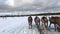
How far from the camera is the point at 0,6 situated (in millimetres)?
790

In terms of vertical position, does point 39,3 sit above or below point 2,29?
above

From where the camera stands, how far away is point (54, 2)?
0.78 m

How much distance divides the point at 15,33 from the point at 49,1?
100cm

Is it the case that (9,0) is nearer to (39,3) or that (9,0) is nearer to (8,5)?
(8,5)

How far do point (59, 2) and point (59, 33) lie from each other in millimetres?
1025

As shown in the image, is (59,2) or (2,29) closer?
(59,2)

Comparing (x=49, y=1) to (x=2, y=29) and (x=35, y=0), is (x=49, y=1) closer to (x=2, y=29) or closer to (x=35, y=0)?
(x=35, y=0)

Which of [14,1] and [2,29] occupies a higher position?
[14,1]

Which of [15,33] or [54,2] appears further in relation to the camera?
[15,33]

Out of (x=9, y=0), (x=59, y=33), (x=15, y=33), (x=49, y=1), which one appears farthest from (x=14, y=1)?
(x=59, y=33)

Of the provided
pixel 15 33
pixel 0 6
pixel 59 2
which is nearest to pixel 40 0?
pixel 59 2

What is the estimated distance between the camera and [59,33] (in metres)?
1.69

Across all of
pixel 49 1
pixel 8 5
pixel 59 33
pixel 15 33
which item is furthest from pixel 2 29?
pixel 49 1

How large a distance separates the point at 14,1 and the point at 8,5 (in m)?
0.06
